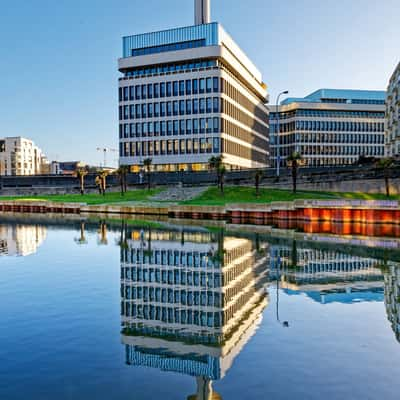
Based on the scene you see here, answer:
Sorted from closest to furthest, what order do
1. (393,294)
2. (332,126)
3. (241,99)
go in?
1. (393,294)
2. (241,99)
3. (332,126)

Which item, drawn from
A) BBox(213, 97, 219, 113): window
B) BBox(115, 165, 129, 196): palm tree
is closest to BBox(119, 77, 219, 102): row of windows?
BBox(213, 97, 219, 113): window

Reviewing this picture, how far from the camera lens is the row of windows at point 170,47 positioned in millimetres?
113019

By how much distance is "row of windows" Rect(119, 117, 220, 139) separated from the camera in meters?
111

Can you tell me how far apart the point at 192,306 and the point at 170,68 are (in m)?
106

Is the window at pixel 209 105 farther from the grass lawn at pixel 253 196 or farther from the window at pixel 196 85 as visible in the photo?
the grass lawn at pixel 253 196

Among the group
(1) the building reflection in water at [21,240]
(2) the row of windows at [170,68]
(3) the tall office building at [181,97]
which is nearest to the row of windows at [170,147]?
(3) the tall office building at [181,97]

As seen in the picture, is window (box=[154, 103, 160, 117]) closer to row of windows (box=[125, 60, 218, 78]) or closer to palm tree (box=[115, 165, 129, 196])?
row of windows (box=[125, 60, 218, 78])

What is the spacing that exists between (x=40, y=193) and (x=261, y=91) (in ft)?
260

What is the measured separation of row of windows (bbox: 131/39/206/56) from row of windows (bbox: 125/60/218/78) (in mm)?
4129

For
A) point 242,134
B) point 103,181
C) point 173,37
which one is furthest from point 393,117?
point 103,181

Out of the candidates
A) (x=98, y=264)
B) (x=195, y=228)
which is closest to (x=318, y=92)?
(x=195, y=228)

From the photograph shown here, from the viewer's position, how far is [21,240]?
38.7 m

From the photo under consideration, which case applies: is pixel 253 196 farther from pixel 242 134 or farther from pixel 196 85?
pixel 242 134

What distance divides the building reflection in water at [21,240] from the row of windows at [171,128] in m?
65.9
